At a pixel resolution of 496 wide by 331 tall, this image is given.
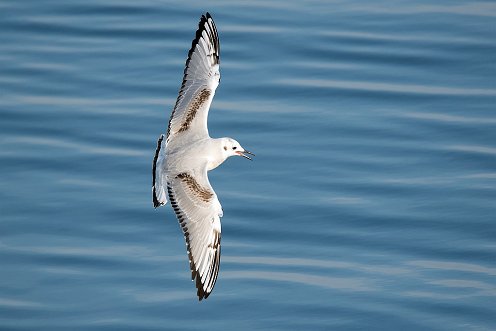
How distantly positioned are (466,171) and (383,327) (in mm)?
3360

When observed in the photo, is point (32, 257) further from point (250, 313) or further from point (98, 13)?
point (98, 13)

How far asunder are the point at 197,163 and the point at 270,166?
3216mm

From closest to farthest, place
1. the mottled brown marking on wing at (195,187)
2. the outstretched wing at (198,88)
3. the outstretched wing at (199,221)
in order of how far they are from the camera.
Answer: the outstretched wing at (199,221) < the mottled brown marking on wing at (195,187) < the outstretched wing at (198,88)

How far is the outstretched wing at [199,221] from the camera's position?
11852mm

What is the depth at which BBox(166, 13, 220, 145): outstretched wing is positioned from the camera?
13062mm

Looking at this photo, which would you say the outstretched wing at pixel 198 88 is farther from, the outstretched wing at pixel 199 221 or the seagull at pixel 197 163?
the outstretched wing at pixel 199 221

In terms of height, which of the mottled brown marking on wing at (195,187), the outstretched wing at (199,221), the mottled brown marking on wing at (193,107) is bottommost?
the outstretched wing at (199,221)

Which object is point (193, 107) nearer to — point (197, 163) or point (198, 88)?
point (198, 88)

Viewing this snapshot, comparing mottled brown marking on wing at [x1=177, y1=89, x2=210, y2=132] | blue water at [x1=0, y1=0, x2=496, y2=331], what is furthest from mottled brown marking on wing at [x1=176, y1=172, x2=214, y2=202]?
blue water at [x1=0, y1=0, x2=496, y2=331]

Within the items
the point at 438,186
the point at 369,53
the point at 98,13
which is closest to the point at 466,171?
the point at 438,186

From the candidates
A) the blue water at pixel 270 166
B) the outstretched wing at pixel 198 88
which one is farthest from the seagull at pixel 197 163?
the blue water at pixel 270 166

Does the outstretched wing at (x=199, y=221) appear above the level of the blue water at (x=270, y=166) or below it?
below

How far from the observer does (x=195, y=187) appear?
12148mm

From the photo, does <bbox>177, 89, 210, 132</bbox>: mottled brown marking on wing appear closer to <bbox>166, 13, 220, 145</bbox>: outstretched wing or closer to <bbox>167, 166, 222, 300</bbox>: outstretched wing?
<bbox>166, 13, 220, 145</bbox>: outstretched wing
